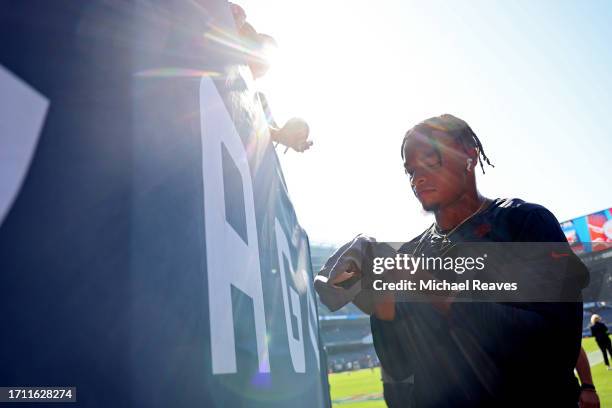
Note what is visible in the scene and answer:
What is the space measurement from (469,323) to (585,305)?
159 feet

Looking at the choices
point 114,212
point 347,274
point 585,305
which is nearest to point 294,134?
point 347,274

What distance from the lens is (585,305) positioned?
1564 inches

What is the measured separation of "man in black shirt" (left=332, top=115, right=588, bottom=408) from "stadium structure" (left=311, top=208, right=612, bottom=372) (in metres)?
30.1

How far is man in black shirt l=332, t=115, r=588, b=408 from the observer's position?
109 centimetres

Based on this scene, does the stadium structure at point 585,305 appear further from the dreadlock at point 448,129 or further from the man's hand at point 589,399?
the dreadlock at point 448,129

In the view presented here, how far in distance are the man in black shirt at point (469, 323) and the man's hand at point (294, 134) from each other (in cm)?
174

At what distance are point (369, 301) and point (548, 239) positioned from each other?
1.83ft

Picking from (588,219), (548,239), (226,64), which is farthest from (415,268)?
(588,219)

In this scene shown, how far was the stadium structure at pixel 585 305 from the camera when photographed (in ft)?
118

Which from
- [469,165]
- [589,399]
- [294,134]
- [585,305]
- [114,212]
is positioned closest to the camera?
[114,212]

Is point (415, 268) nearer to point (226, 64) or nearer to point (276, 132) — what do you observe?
point (226, 64)

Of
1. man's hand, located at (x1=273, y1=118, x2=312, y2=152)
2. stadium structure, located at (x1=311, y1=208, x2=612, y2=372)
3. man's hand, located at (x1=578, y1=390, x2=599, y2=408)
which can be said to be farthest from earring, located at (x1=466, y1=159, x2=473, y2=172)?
stadium structure, located at (x1=311, y1=208, x2=612, y2=372)

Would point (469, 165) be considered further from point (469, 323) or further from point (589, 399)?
point (589, 399)

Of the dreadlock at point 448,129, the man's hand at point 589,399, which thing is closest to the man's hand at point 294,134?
the dreadlock at point 448,129
